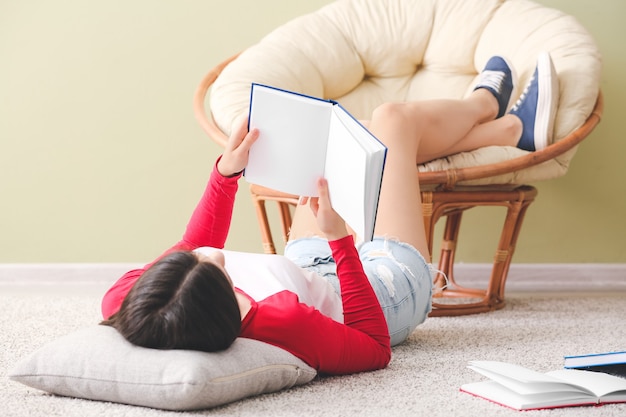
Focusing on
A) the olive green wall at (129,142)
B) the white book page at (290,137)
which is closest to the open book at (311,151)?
the white book page at (290,137)

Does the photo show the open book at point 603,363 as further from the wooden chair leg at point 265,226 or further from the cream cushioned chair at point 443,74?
the wooden chair leg at point 265,226

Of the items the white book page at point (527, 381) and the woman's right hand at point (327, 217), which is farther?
the woman's right hand at point (327, 217)

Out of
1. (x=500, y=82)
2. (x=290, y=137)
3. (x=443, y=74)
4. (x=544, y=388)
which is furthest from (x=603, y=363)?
(x=443, y=74)

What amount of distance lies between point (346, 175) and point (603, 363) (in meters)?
0.47

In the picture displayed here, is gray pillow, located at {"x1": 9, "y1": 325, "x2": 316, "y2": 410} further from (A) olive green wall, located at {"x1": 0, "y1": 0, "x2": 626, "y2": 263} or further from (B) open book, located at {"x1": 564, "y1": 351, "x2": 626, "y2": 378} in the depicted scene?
(A) olive green wall, located at {"x1": 0, "y1": 0, "x2": 626, "y2": 263}

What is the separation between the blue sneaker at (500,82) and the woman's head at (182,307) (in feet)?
3.93

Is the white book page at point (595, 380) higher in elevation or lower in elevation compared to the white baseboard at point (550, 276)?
higher

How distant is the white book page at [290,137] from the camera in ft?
4.00

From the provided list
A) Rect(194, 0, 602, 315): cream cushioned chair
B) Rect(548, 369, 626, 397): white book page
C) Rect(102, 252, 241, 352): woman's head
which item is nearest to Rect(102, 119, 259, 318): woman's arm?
Rect(102, 252, 241, 352): woman's head

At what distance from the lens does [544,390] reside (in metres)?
1.06

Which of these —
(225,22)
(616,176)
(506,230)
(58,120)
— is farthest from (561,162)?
(58,120)

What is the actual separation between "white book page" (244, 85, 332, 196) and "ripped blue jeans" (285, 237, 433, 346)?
0.23m

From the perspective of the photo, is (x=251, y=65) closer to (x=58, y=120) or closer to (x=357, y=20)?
(x=357, y=20)

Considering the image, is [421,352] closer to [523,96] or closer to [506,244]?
[506,244]
